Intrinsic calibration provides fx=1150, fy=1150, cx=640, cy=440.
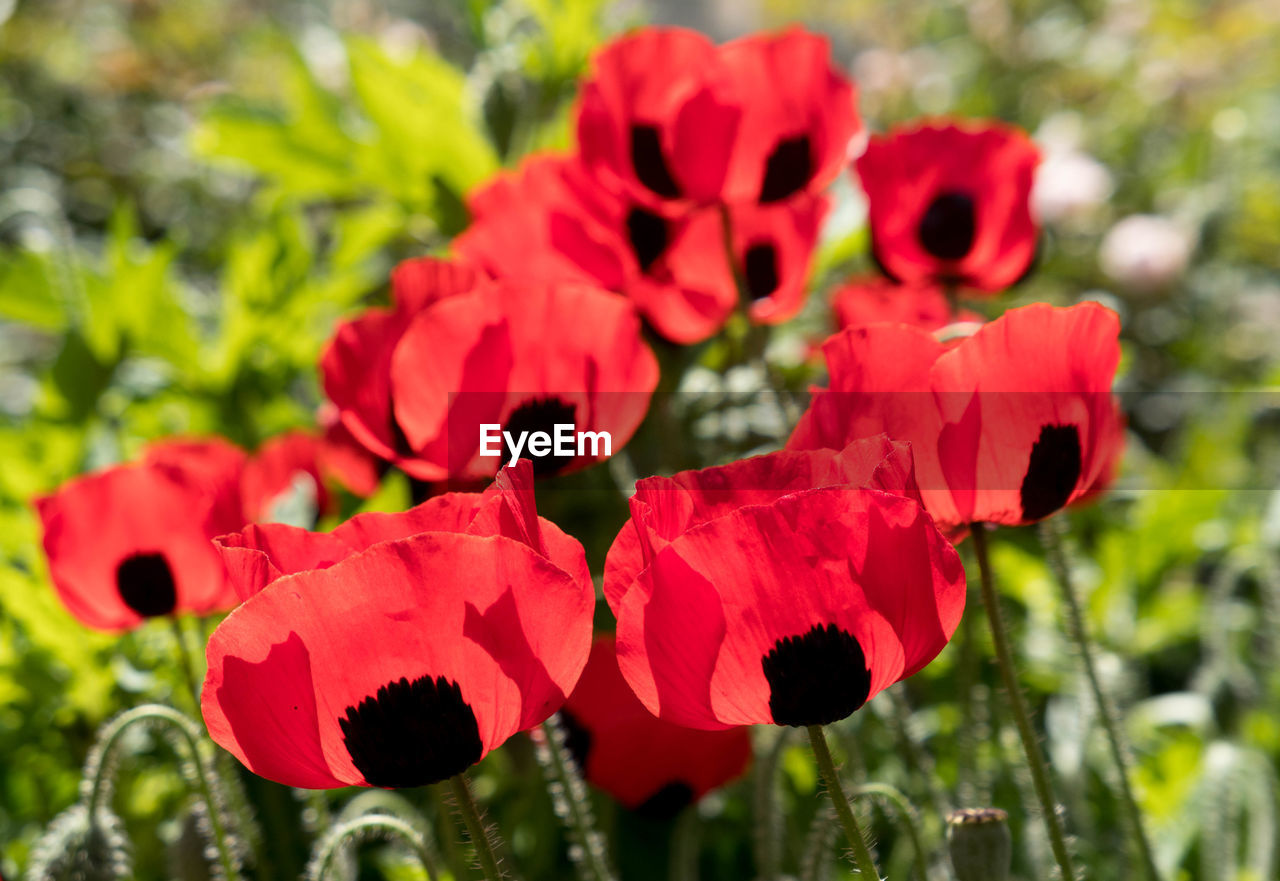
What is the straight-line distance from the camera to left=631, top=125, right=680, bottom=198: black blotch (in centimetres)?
90

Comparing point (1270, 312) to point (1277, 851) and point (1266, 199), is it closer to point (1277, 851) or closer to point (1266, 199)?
point (1266, 199)

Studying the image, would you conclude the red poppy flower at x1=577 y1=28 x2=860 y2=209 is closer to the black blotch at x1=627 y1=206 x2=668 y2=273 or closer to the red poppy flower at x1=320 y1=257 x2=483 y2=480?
the black blotch at x1=627 y1=206 x2=668 y2=273

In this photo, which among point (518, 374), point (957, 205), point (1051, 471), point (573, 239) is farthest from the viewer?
point (957, 205)

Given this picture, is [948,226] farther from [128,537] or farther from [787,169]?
[128,537]

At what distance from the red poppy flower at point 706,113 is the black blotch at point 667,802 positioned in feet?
1.47

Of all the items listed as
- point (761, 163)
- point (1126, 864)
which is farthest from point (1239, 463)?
point (761, 163)

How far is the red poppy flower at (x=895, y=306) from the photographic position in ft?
3.31

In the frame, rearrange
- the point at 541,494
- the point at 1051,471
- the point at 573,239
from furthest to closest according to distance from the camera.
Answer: the point at 541,494
the point at 573,239
the point at 1051,471

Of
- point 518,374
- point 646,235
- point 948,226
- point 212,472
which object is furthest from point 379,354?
point 948,226

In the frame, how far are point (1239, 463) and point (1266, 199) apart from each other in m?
1.42

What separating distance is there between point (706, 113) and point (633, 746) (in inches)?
18.7

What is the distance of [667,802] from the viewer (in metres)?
0.86

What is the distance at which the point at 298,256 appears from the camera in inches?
59.6

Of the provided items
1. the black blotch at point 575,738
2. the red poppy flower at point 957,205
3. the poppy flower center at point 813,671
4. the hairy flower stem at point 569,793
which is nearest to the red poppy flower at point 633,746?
the black blotch at point 575,738
